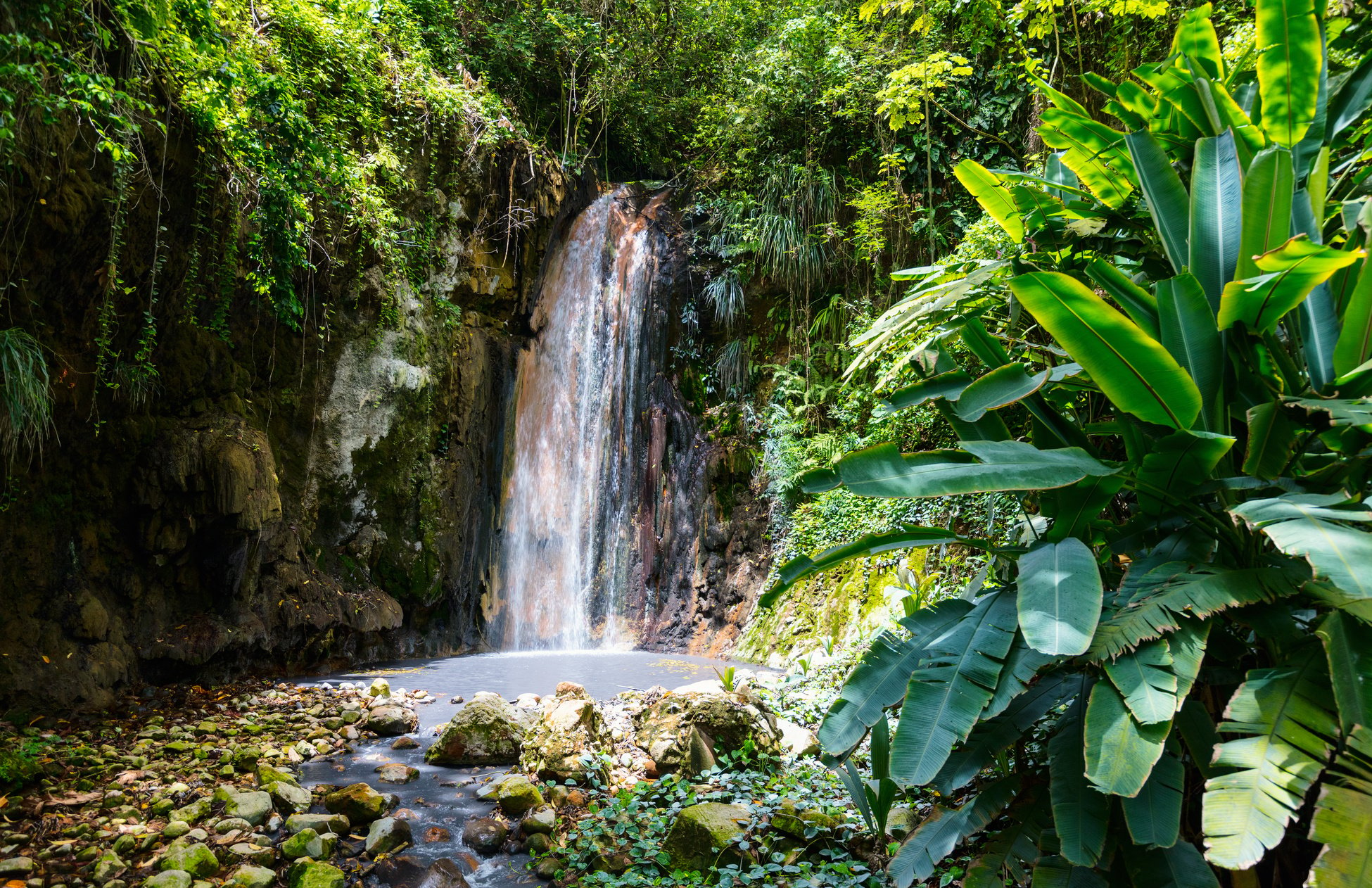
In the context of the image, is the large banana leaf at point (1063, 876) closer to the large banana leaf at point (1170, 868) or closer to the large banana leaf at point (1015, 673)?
the large banana leaf at point (1170, 868)

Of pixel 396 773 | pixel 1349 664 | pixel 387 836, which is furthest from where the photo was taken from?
pixel 396 773

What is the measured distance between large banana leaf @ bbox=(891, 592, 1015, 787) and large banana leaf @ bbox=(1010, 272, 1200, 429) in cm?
70

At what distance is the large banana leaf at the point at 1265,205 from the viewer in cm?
207

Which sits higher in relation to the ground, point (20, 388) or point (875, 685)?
point (20, 388)

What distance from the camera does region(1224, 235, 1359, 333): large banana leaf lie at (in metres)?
1.75

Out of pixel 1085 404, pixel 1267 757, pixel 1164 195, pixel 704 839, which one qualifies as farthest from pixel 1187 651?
pixel 1085 404

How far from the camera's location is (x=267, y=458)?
19.6 feet

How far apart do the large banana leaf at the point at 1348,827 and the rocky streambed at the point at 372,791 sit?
71.1 inches

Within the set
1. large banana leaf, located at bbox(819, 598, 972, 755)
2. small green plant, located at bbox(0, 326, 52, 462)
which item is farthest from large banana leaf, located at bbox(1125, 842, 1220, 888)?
small green plant, located at bbox(0, 326, 52, 462)

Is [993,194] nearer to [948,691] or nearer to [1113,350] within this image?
[1113,350]

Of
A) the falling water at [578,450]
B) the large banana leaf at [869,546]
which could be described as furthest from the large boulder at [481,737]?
the falling water at [578,450]

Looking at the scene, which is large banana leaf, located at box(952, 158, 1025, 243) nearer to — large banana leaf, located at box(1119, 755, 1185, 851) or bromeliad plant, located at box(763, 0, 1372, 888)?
bromeliad plant, located at box(763, 0, 1372, 888)

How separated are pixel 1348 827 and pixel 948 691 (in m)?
0.81

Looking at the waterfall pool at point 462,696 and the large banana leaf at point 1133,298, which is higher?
the large banana leaf at point 1133,298
